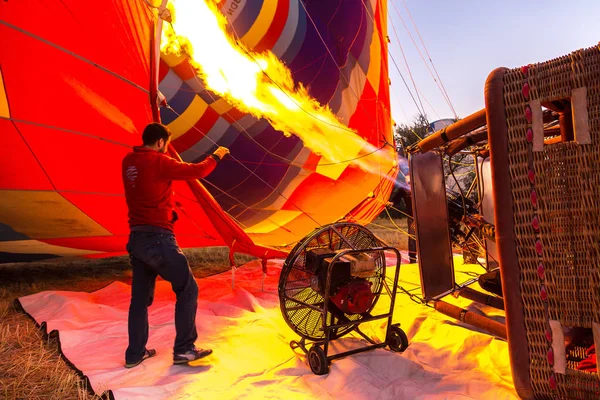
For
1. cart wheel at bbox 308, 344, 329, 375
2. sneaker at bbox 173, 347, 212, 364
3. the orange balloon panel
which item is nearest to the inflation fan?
cart wheel at bbox 308, 344, 329, 375

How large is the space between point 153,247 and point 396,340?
56.2 inches

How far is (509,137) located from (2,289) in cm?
423

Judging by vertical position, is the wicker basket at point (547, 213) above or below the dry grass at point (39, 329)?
above

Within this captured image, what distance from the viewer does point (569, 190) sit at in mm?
1374

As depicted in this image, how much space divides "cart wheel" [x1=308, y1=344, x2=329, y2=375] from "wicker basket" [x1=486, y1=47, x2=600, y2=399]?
0.86 metres

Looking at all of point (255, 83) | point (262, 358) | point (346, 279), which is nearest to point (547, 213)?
point (346, 279)

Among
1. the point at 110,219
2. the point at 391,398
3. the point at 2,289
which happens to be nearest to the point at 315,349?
the point at 391,398

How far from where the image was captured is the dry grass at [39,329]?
1.80 metres

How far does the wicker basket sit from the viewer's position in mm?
1343

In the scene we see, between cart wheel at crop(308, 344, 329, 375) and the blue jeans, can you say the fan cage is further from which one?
the blue jeans

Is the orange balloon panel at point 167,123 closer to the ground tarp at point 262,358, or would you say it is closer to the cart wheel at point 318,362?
the ground tarp at point 262,358

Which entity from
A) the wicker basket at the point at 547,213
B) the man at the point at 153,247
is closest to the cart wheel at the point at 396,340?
the wicker basket at the point at 547,213

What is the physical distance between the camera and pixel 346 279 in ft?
7.19

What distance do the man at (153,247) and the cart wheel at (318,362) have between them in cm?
60
